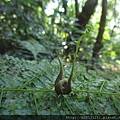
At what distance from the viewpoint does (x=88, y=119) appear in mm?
756

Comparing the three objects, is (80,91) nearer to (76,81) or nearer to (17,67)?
(76,81)

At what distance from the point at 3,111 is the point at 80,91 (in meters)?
0.30

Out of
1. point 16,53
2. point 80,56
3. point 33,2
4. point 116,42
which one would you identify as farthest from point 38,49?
point 116,42

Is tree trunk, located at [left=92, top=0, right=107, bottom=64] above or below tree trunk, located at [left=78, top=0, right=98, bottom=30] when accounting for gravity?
below

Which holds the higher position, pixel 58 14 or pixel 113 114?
pixel 58 14

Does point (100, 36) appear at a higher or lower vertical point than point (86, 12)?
lower

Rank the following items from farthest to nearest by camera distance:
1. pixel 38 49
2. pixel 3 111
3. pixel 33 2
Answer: pixel 33 2 → pixel 38 49 → pixel 3 111

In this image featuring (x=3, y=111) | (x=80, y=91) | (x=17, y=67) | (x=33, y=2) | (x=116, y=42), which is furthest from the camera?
(x=116, y=42)

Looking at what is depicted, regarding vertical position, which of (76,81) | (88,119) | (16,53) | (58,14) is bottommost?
(88,119)

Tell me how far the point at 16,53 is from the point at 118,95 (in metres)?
1.24

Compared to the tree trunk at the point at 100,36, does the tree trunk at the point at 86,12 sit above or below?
above

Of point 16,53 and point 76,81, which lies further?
point 16,53

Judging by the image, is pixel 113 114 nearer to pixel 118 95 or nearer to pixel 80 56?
pixel 118 95

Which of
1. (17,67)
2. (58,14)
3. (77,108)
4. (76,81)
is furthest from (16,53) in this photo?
(77,108)
